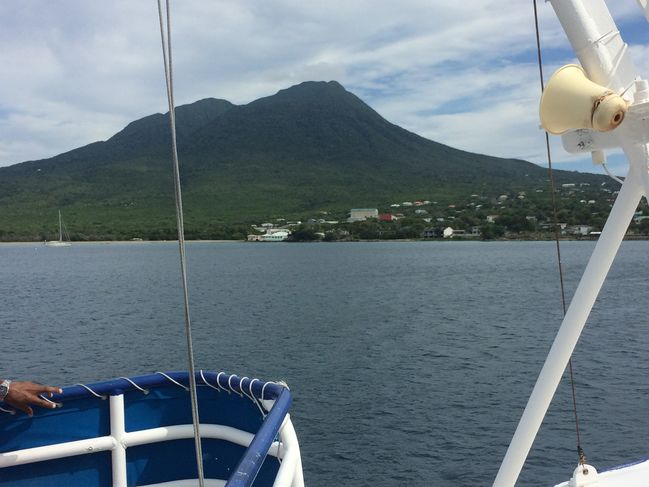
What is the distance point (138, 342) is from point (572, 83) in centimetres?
2988

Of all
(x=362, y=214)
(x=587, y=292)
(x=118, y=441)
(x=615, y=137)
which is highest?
(x=362, y=214)

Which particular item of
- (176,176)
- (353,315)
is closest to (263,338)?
(353,315)

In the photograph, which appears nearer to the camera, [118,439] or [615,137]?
[615,137]

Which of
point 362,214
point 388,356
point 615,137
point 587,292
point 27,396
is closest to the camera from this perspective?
point 615,137

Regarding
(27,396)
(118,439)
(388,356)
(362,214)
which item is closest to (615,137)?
(118,439)

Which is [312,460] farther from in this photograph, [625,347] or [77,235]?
[77,235]

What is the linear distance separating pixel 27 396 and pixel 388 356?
22.1 metres

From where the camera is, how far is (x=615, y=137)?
112 inches

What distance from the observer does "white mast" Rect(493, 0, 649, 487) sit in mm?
2822

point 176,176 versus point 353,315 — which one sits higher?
point 176,176

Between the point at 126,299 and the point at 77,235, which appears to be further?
the point at 77,235

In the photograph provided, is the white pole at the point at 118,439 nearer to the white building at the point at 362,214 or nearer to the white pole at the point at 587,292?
the white pole at the point at 587,292

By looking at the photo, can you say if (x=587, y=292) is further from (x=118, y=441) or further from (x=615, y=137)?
(x=118, y=441)

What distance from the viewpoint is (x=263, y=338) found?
30.7 meters
